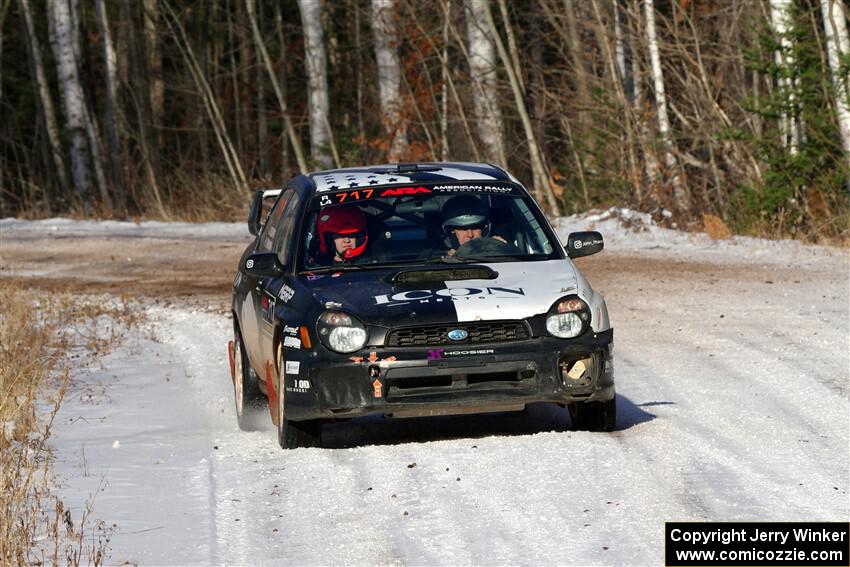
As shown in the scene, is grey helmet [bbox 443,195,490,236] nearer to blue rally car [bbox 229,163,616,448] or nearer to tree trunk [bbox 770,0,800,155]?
blue rally car [bbox 229,163,616,448]

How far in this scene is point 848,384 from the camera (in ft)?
34.2

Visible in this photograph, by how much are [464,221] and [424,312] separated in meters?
1.34

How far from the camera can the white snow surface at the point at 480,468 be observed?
6.57m

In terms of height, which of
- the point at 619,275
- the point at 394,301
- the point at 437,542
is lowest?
the point at 619,275

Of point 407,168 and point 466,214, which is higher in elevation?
point 407,168

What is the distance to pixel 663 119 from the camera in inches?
917

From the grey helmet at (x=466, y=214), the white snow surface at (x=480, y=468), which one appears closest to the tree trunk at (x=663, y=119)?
the white snow surface at (x=480, y=468)

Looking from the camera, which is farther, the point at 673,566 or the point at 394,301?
the point at 394,301

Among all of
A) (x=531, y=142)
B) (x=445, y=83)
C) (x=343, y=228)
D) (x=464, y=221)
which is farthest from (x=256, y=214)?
(x=445, y=83)

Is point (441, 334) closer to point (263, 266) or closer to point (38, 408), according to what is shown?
point (263, 266)

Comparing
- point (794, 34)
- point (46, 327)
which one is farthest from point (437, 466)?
point (794, 34)

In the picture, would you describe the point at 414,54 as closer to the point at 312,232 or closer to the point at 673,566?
the point at 312,232

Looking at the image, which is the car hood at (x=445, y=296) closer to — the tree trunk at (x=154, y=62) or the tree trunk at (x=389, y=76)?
the tree trunk at (x=389, y=76)

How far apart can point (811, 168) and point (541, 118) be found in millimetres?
6783
